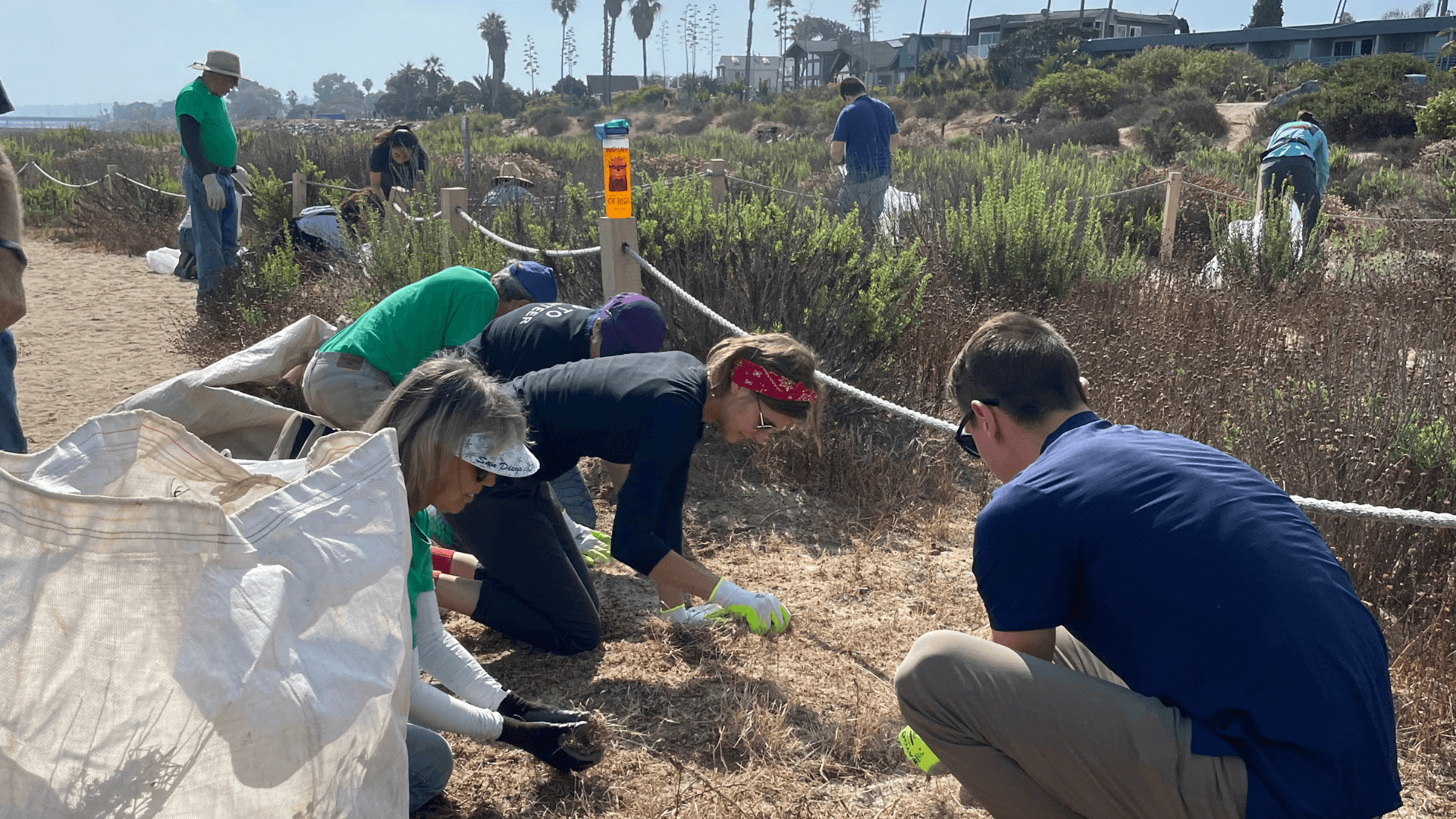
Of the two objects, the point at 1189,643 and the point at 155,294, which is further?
the point at 155,294

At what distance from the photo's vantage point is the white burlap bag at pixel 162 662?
1.29 metres

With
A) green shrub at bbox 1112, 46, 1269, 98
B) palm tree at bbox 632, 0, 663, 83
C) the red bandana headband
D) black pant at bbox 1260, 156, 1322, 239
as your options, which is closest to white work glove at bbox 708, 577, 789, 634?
the red bandana headband

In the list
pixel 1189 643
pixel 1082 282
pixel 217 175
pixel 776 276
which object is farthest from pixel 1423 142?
pixel 1189 643

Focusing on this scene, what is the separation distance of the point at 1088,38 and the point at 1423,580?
4479 cm

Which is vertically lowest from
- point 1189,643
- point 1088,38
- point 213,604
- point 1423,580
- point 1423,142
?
point 1423,580

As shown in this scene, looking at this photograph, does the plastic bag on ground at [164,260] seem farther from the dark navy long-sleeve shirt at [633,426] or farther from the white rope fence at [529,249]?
the dark navy long-sleeve shirt at [633,426]

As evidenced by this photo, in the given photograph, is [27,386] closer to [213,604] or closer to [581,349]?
[581,349]

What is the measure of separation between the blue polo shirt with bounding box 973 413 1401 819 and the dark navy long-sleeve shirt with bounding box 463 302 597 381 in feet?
6.49

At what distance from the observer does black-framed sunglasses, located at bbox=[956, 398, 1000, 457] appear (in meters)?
1.95

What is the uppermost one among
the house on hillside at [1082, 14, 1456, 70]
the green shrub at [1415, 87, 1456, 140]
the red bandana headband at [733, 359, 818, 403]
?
the house on hillside at [1082, 14, 1456, 70]

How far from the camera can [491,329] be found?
3.52 metres

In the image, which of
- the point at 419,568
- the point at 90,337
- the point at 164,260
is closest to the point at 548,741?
the point at 419,568

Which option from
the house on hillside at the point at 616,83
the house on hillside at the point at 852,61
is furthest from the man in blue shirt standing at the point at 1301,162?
the house on hillside at the point at 616,83

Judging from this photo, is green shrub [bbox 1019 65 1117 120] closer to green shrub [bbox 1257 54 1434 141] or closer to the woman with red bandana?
green shrub [bbox 1257 54 1434 141]
